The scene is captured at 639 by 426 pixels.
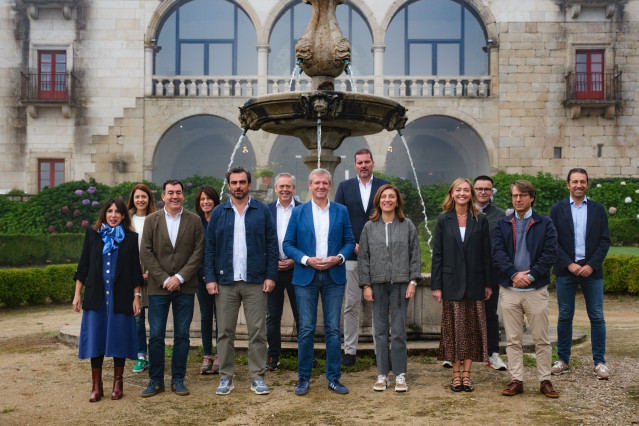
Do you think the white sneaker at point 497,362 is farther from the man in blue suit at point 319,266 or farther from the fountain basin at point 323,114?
the fountain basin at point 323,114

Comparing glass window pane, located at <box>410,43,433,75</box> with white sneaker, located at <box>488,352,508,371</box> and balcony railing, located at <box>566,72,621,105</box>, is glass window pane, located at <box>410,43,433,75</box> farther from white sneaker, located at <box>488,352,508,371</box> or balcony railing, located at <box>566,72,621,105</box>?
white sneaker, located at <box>488,352,508,371</box>

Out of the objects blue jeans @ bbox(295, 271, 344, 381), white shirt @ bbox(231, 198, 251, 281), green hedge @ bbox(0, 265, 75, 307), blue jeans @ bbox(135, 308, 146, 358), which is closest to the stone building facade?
green hedge @ bbox(0, 265, 75, 307)

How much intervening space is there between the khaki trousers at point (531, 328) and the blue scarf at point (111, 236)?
3360 millimetres

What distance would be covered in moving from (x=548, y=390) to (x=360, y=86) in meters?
17.8

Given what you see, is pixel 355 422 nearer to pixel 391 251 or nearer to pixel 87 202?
pixel 391 251

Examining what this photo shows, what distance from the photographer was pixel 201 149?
27188mm

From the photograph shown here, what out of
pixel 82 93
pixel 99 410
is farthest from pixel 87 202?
pixel 99 410

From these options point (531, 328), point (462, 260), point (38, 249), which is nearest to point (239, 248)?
point (462, 260)

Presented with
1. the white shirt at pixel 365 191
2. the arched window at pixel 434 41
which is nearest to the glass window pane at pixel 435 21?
the arched window at pixel 434 41

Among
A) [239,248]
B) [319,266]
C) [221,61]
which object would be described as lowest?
[319,266]

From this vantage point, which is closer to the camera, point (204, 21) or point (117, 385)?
point (117, 385)

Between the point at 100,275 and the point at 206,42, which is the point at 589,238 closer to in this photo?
the point at 100,275

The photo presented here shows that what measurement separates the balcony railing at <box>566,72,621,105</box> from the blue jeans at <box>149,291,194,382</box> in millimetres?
18855

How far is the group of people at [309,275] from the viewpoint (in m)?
5.41
